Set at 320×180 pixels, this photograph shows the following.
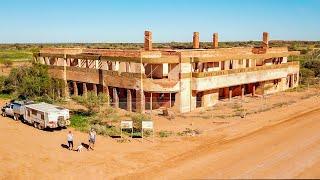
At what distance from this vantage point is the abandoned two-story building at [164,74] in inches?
1580

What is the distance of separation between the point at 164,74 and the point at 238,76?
9360 millimetres

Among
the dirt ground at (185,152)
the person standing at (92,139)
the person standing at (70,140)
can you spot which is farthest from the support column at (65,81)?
→ the person standing at (92,139)

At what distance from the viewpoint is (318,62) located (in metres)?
75.7

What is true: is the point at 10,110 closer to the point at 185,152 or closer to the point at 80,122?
the point at 80,122

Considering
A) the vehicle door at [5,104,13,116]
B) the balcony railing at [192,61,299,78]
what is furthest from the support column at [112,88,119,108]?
the vehicle door at [5,104,13,116]

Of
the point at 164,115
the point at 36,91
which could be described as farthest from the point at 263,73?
the point at 36,91

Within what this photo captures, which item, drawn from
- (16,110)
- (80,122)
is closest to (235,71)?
(80,122)

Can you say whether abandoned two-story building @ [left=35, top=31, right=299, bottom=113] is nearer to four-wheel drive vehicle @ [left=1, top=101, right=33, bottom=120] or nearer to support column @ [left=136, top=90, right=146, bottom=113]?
support column @ [left=136, top=90, right=146, bottom=113]

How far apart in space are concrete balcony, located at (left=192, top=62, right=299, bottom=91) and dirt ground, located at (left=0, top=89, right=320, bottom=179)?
13.3ft

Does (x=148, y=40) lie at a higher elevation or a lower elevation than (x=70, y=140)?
higher

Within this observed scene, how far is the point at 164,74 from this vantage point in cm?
4194

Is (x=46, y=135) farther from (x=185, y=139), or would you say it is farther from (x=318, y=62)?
(x=318, y=62)

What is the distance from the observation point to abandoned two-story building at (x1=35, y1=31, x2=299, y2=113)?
1580 inches

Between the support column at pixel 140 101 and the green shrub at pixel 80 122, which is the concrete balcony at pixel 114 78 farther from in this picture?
the green shrub at pixel 80 122
